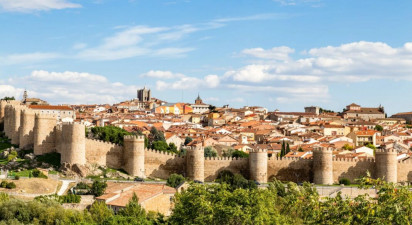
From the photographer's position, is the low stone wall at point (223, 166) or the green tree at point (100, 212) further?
the low stone wall at point (223, 166)

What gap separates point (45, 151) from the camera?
44438 millimetres

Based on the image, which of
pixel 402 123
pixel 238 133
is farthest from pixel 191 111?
pixel 238 133

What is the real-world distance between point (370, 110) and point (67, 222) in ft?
336

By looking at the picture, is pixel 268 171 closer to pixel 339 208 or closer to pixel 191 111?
pixel 339 208

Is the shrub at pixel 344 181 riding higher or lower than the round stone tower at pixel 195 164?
lower

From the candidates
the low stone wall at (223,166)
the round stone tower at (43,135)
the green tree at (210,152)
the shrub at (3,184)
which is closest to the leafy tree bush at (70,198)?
the shrub at (3,184)

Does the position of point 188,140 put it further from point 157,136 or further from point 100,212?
point 100,212

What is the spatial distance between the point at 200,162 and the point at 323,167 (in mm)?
8726

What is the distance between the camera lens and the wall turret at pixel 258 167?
147 ft

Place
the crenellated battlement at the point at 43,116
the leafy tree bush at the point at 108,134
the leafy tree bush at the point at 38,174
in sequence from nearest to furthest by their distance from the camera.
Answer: the leafy tree bush at the point at 38,174 → the crenellated battlement at the point at 43,116 → the leafy tree bush at the point at 108,134

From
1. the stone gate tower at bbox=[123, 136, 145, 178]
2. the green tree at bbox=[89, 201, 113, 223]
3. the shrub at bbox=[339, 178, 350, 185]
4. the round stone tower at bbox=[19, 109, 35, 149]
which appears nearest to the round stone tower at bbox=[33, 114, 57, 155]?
the round stone tower at bbox=[19, 109, 35, 149]

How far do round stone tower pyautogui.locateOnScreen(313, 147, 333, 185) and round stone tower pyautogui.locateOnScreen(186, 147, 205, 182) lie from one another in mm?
8019

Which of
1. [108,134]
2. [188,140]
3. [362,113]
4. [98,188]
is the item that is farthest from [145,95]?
[98,188]

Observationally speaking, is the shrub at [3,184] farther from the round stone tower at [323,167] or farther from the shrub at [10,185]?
the round stone tower at [323,167]
